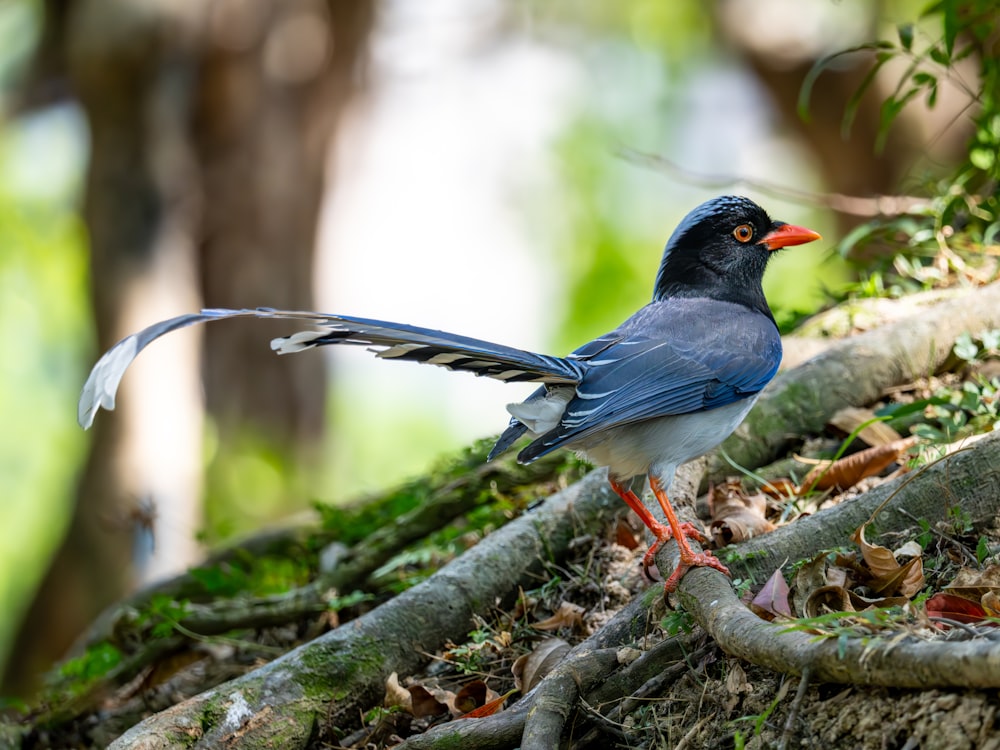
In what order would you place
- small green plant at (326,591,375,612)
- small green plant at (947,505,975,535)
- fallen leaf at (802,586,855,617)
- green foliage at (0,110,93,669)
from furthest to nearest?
green foliage at (0,110,93,669) < small green plant at (326,591,375,612) < small green plant at (947,505,975,535) < fallen leaf at (802,586,855,617)

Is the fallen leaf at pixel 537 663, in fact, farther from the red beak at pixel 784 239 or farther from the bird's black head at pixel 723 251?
the red beak at pixel 784 239

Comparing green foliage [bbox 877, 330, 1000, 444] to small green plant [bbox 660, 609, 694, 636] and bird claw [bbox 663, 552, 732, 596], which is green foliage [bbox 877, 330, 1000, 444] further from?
small green plant [bbox 660, 609, 694, 636]

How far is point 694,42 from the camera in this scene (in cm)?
1708

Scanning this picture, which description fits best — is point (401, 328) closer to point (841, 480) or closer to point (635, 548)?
point (635, 548)

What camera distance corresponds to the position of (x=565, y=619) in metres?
4.00

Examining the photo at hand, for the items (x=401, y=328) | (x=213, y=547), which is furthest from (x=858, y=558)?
(x=213, y=547)

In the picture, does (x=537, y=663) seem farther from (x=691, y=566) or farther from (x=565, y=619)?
(x=691, y=566)

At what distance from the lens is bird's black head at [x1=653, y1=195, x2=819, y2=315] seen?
4781 millimetres

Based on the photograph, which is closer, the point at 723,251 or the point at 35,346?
the point at 723,251

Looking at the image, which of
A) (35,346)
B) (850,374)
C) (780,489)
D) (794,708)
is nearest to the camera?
(794,708)

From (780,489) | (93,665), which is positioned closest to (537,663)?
(780,489)

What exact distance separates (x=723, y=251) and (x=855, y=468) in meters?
1.22

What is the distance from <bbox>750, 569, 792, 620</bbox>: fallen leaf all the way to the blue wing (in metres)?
0.89

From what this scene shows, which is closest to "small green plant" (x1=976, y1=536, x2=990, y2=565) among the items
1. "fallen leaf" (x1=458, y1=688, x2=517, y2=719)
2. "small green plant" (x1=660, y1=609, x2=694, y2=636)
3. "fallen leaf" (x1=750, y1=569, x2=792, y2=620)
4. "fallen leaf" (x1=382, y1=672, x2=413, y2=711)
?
"fallen leaf" (x1=750, y1=569, x2=792, y2=620)
